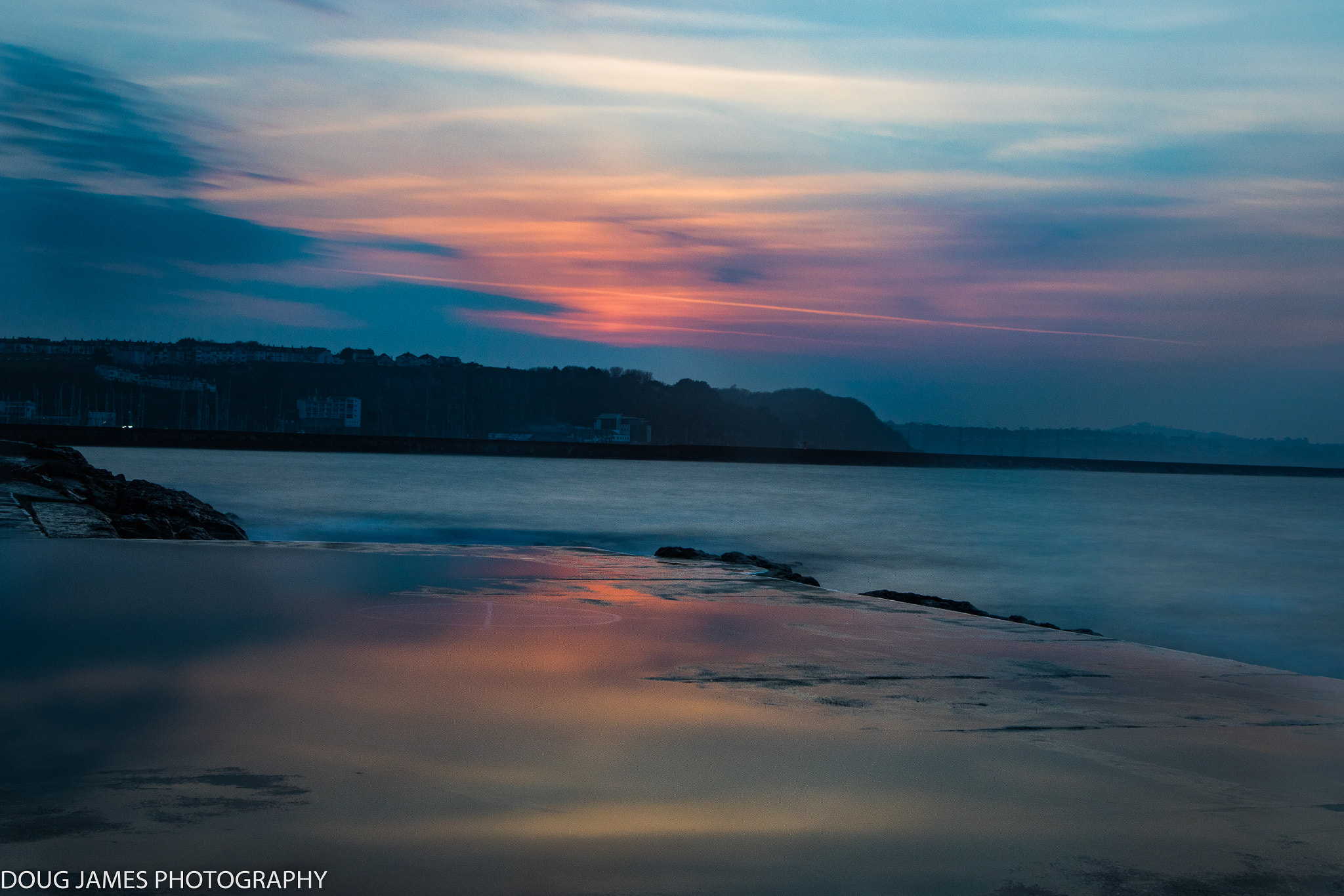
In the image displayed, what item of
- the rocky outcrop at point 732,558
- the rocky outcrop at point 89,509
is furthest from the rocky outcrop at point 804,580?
the rocky outcrop at point 89,509

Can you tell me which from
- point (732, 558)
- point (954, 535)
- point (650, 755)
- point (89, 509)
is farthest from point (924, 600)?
point (954, 535)

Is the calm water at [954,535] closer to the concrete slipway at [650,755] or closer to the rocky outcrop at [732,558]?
the rocky outcrop at [732,558]

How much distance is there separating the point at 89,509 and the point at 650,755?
33.4 feet

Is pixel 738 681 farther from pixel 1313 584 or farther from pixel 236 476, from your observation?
pixel 236 476

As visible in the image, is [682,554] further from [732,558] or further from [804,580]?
[804,580]

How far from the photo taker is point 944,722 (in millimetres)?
3148

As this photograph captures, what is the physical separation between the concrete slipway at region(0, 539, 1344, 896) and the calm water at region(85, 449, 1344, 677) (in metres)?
10.1

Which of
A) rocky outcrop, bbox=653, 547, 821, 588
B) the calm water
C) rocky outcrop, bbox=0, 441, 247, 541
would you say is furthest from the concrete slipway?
the calm water

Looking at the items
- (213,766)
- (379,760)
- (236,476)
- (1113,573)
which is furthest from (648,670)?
(236,476)

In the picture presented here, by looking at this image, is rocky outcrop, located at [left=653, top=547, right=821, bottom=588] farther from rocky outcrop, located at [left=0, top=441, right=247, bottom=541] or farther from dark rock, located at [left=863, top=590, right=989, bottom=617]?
rocky outcrop, located at [left=0, top=441, right=247, bottom=541]

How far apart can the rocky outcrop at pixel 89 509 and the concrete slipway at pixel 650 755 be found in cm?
457

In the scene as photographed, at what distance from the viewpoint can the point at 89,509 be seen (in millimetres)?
11055

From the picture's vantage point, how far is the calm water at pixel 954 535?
16.4 m

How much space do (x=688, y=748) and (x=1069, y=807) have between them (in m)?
0.94
